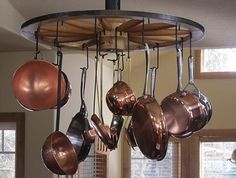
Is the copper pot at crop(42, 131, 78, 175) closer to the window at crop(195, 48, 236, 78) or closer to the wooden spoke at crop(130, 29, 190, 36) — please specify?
the wooden spoke at crop(130, 29, 190, 36)

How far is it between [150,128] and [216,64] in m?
5.97

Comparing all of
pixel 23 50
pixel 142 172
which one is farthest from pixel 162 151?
pixel 142 172

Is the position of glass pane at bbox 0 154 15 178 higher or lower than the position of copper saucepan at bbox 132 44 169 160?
lower

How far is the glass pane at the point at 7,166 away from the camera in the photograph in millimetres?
4469

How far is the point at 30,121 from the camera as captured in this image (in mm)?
4223

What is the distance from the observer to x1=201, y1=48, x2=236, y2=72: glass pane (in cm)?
779

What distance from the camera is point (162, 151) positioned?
1995 mm

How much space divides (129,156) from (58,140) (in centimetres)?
561

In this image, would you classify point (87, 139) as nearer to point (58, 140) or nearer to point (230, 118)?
point (58, 140)

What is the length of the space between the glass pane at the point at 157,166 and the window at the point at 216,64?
1.16 m

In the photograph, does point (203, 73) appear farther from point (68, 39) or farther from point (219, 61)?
point (68, 39)

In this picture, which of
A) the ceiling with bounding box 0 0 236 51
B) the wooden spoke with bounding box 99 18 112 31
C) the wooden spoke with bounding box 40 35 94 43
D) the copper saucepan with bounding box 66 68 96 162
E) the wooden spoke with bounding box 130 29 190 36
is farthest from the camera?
the ceiling with bounding box 0 0 236 51

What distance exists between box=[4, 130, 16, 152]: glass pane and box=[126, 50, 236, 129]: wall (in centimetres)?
326

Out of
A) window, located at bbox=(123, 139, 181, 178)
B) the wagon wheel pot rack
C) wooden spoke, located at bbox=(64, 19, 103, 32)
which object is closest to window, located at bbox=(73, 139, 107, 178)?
window, located at bbox=(123, 139, 181, 178)
